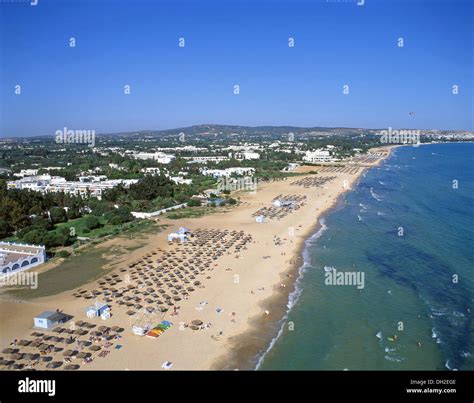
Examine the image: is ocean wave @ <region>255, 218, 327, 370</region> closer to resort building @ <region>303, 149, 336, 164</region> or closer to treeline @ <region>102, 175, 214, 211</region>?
treeline @ <region>102, 175, 214, 211</region>

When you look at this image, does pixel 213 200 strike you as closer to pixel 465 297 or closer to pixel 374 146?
pixel 465 297

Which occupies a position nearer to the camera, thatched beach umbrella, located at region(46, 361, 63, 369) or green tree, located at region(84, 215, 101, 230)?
thatched beach umbrella, located at region(46, 361, 63, 369)

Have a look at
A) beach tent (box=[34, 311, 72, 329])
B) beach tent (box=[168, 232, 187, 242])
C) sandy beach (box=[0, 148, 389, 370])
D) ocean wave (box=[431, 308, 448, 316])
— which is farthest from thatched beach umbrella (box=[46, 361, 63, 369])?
beach tent (box=[168, 232, 187, 242])

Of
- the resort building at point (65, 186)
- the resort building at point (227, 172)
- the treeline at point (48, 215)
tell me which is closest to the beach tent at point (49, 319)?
the treeline at point (48, 215)

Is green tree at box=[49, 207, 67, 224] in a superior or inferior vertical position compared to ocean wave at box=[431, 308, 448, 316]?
superior

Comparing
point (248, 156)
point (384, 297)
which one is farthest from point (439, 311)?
point (248, 156)
